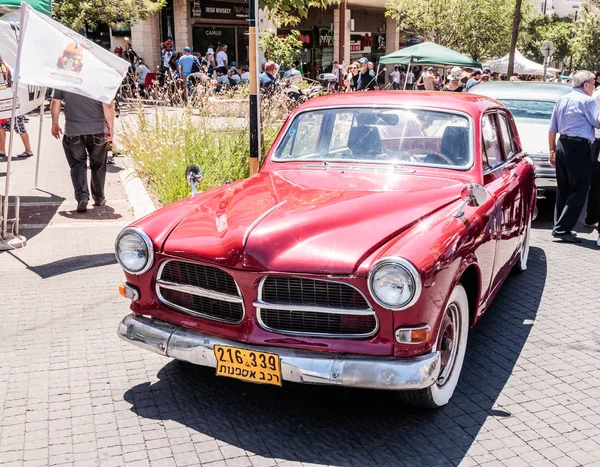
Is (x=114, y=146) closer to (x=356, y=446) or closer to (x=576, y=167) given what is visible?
(x=576, y=167)

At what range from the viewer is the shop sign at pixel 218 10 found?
1180 inches

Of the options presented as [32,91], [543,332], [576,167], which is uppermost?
[32,91]

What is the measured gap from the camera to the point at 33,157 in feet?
40.8

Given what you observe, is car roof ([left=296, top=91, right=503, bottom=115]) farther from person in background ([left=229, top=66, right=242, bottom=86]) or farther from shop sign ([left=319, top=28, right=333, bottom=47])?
shop sign ([left=319, top=28, right=333, bottom=47])

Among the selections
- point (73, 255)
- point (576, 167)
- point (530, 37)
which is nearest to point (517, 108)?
point (576, 167)

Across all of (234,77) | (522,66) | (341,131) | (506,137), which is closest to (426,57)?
(234,77)

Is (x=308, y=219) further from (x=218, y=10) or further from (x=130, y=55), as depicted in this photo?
(x=218, y=10)

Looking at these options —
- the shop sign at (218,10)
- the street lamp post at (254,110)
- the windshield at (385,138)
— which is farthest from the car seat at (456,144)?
the shop sign at (218,10)

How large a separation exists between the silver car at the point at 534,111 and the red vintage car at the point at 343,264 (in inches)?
171

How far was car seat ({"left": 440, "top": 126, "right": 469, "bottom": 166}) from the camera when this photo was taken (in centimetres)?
497

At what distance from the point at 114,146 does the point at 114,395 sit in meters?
8.32

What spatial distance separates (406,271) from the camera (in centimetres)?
345

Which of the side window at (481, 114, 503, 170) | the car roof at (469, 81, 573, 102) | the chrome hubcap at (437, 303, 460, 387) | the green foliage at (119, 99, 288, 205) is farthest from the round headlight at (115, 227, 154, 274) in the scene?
the car roof at (469, 81, 573, 102)

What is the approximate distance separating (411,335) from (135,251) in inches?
66.6
